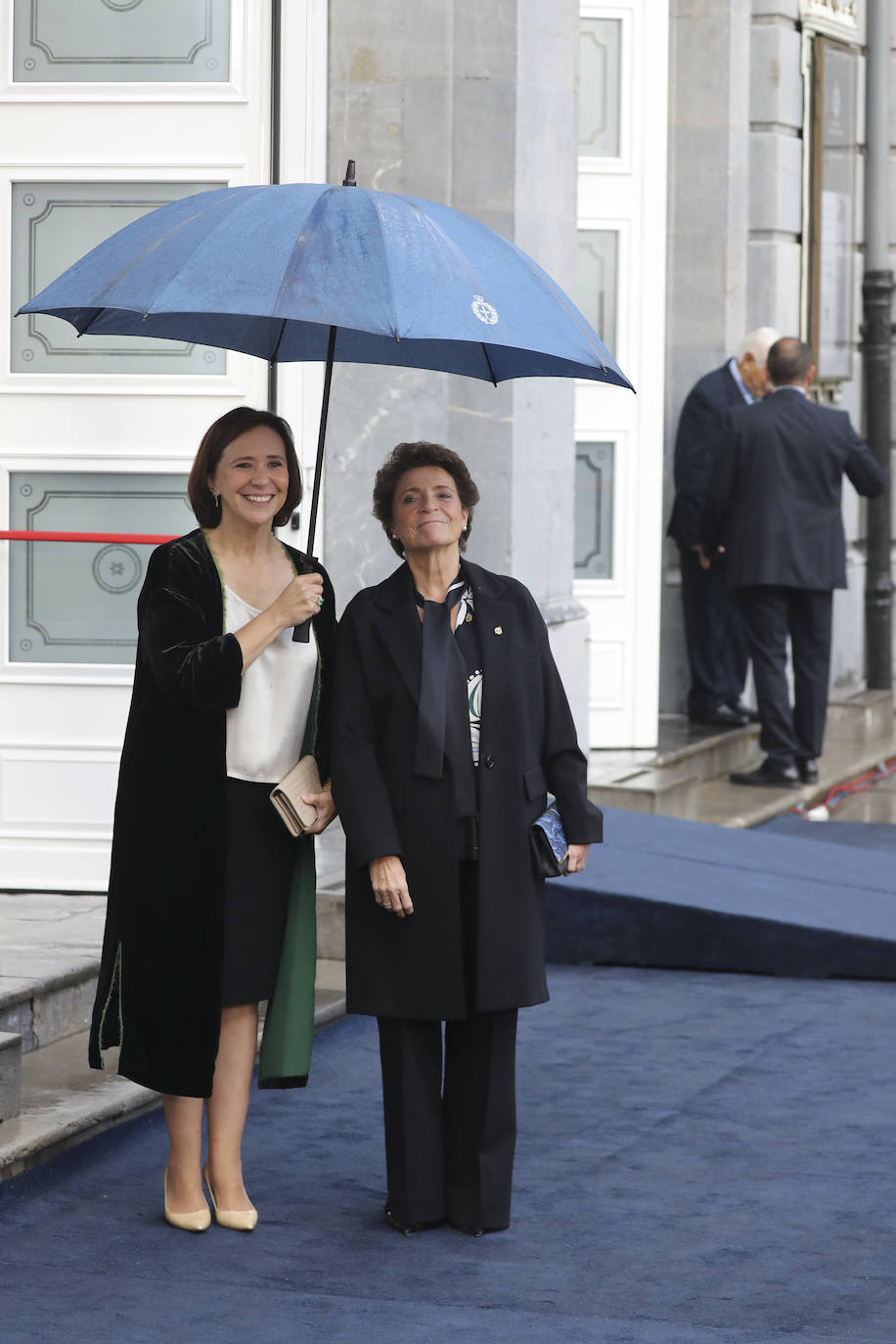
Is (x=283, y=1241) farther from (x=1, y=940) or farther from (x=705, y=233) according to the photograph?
(x=705, y=233)

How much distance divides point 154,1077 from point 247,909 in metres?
0.37

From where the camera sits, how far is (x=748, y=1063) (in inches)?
224

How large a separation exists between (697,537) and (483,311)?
651cm

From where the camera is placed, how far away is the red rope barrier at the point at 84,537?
6434 millimetres

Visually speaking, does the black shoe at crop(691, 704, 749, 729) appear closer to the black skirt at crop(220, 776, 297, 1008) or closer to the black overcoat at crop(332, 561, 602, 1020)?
the black overcoat at crop(332, 561, 602, 1020)

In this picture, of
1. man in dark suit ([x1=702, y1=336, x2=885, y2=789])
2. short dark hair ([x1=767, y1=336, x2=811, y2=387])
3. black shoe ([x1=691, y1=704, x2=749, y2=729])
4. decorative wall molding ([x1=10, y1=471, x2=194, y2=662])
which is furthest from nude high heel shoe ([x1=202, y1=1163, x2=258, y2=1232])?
black shoe ([x1=691, y1=704, x2=749, y2=729])

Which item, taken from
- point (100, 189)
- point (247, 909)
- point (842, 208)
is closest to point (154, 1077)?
point (247, 909)

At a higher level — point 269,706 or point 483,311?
point 483,311

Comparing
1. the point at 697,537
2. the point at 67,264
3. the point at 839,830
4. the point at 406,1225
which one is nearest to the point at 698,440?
the point at 697,537

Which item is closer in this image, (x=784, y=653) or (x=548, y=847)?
(x=548, y=847)

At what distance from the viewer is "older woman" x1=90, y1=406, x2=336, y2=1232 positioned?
4.20 m

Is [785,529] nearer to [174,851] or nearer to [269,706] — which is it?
[269,706]

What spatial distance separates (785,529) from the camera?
373 inches

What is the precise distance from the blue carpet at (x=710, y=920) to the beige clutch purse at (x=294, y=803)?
8.54ft
